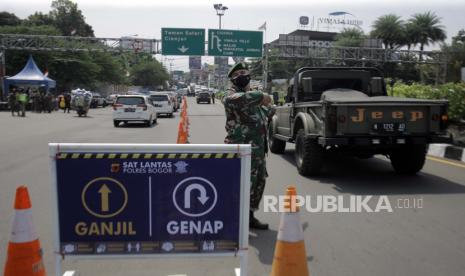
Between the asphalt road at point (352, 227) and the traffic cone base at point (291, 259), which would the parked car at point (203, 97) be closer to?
the asphalt road at point (352, 227)

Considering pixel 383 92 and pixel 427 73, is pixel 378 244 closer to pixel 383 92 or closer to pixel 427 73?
pixel 383 92

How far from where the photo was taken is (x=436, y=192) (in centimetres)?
772

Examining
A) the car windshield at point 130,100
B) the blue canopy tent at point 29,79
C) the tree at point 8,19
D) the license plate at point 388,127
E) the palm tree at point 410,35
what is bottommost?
the car windshield at point 130,100

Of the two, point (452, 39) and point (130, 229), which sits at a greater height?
point (452, 39)

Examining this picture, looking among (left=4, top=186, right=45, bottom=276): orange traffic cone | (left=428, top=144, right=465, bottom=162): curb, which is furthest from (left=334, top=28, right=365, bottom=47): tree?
(left=4, top=186, right=45, bottom=276): orange traffic cone

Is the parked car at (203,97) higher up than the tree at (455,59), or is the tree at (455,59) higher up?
the tree at (455,59)

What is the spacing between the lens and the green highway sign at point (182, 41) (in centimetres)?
3809

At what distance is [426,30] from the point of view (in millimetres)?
75438

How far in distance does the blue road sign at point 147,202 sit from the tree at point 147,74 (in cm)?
10103

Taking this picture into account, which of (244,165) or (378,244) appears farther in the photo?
(378,244)

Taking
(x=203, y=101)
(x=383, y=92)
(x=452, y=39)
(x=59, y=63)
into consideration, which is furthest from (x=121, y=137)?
(x=452, y=39)

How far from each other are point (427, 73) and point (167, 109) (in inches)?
1655

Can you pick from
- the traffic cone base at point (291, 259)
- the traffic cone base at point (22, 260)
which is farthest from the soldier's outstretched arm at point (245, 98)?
the traffic cone base at point (22, 260)

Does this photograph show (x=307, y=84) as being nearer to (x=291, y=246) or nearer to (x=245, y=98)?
(x=245, y=98)
